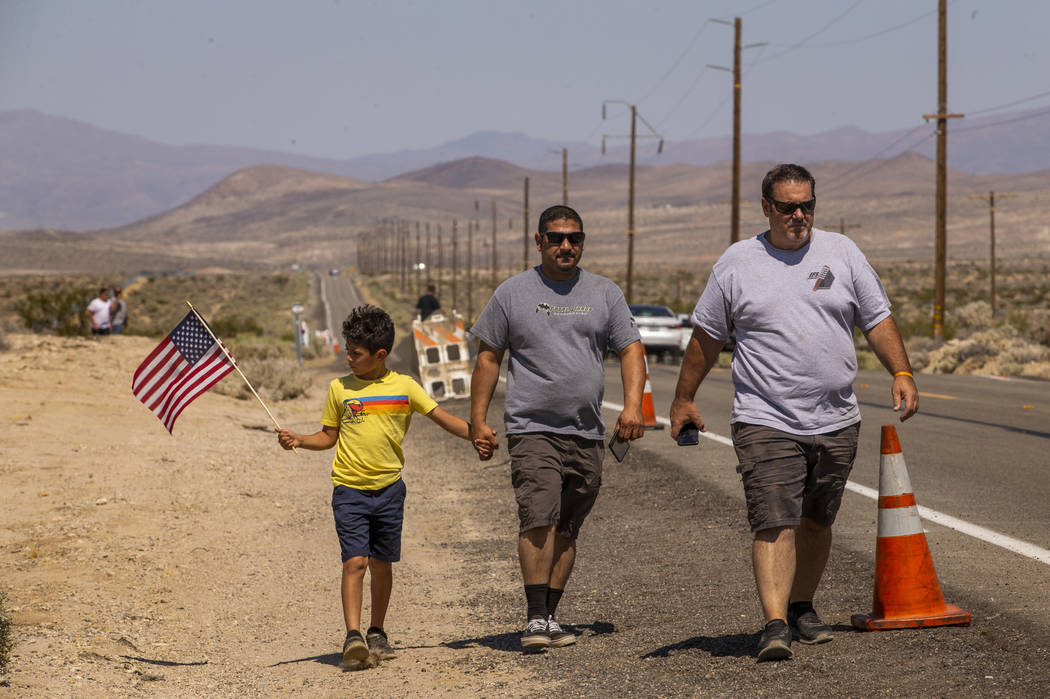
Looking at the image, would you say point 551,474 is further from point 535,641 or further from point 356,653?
point 356,653

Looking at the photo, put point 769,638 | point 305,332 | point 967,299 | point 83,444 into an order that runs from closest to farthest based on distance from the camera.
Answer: point 769,638, point 83,444, point 305,332, point 967,299

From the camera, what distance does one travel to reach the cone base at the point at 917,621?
5789 millimetres

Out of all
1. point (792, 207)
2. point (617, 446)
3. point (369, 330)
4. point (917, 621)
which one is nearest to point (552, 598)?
point (617, 446)

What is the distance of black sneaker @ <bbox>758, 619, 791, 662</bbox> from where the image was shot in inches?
211

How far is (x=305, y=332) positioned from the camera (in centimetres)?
3612

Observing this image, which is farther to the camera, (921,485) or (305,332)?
(305,332)

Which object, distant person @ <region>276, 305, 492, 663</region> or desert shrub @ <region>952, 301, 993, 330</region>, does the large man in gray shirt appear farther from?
desert shrub @ <region>952, 301, 993, 330</region>

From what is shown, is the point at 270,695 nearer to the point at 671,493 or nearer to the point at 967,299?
the point at 671,493

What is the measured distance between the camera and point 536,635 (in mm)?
5969

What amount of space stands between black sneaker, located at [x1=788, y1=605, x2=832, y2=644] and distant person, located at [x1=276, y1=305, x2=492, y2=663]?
1.61 m

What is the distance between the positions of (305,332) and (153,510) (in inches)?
1011

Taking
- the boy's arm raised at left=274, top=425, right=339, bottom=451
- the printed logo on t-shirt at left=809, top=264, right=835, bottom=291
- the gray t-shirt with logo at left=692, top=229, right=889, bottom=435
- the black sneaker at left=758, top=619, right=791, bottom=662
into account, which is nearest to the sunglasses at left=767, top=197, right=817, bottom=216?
the gray t-shirt with logo at left=692, top=229, right=889, bottom=435

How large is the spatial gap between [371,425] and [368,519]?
0.44 m

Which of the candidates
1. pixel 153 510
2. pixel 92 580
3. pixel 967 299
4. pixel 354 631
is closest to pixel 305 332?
pixel 153 510
